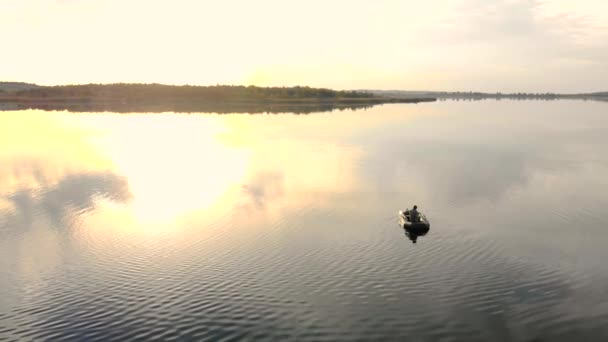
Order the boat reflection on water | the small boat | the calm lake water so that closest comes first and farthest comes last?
1. the calm lake water
2. the boat reflection on water
3. the small boat

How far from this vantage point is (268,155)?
Result: 7294 centimetres

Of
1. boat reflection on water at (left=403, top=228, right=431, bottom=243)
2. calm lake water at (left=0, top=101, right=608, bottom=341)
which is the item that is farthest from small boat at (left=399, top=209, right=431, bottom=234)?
calm lake water at (left=0, top=101, right=608, bottom=341)

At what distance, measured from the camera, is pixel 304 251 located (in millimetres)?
29922

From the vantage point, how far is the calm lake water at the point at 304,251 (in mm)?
21125

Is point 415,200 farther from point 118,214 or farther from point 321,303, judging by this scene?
point 118,214

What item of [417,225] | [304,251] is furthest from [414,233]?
[304,251]

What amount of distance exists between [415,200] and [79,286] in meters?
29.9

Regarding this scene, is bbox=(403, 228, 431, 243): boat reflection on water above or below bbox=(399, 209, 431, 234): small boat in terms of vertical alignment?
below

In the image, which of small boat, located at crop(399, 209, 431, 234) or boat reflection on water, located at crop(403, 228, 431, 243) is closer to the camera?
boat reflection on water, located at crop(403, 228, 431, 243)

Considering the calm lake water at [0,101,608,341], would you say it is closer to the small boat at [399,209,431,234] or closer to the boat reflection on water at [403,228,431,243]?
the boat reflection on water at [403,228,431,243]

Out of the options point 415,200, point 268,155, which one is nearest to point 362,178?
point 415,200

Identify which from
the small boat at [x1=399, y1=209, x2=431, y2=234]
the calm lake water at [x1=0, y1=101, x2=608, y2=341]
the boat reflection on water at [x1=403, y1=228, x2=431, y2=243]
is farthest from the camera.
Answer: the small boat at [x1=399, y1=209, x2=431, y2=234]

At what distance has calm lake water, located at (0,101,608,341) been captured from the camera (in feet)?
69.3

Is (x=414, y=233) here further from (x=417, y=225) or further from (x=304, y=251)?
(x=304, y=251)
